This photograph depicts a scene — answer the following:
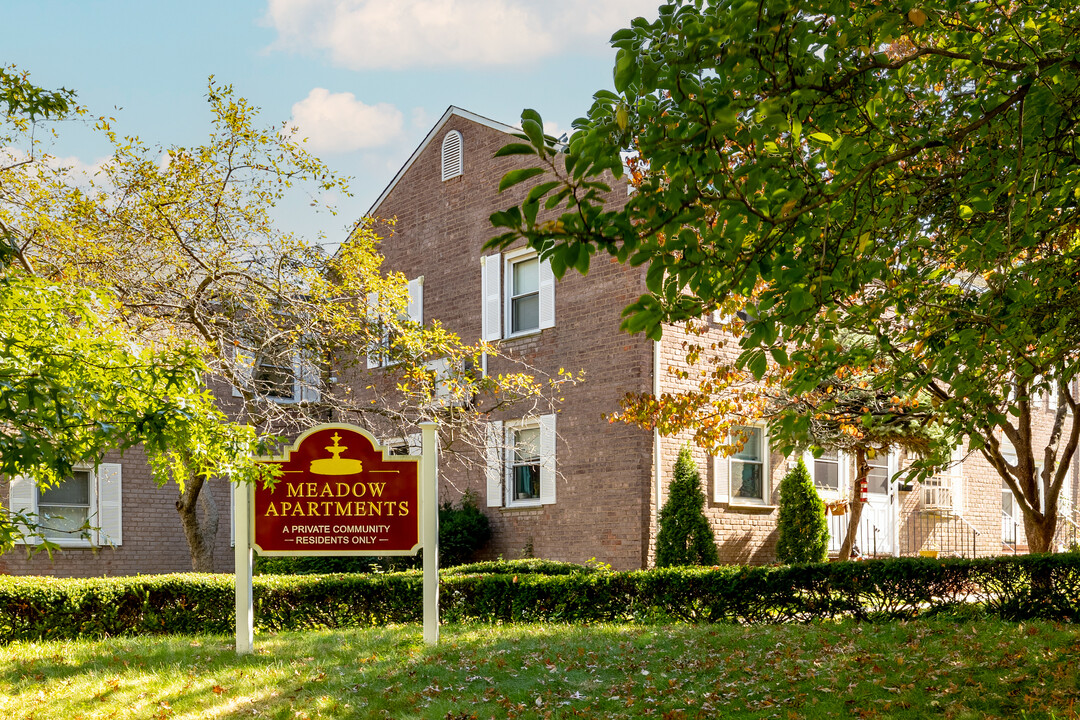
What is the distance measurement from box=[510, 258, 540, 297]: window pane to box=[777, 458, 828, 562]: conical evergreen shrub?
18.2ft

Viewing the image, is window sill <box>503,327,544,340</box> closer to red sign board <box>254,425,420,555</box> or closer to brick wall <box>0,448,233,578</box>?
brick wall <box>0,448,233,578</box>

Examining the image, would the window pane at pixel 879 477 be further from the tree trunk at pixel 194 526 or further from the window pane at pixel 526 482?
the tree trunk at pixel 194 526

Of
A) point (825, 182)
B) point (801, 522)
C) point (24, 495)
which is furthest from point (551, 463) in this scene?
point (825, 182)

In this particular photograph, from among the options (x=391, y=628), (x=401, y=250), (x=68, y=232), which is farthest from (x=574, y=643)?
(x=401, y=250)

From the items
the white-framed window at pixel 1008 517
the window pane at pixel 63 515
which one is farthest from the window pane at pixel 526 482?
the white-framed window at pixel 1008 517

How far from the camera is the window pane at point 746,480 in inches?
687

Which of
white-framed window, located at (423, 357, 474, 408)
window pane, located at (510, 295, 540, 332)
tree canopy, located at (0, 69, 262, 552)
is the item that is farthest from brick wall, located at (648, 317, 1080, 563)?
tree canopy, located at (0, 69, 262, 552)

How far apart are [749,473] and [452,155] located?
8318mm

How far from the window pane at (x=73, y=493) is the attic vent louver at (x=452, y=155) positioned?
9090mm

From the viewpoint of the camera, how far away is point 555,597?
41.1ft

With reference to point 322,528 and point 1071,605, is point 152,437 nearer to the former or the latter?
point 322,528

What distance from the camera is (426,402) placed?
1513 cm

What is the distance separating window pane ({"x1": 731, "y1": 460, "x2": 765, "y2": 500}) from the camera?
57.2ft

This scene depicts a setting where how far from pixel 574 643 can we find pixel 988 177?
19.6 feet
